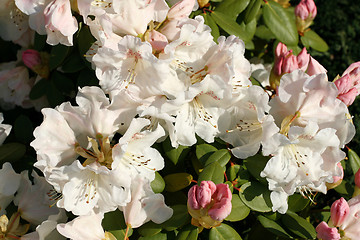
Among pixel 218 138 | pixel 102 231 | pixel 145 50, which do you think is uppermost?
pixel 145 50

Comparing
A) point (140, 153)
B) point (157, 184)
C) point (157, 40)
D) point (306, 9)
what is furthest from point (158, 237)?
point (306, 9)

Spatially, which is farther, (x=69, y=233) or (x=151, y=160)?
(x=151, y=160)

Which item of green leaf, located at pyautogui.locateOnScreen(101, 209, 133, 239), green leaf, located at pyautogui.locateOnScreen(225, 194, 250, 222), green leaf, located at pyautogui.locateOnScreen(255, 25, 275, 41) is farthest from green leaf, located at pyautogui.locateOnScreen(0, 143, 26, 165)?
green leaf, located at pyautogui.locateOnScreen(255, 25, 275, 41)

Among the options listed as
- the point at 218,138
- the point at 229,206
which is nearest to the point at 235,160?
the point at 218,138

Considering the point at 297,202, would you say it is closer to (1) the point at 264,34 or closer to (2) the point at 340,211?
(2) the point at 340,211

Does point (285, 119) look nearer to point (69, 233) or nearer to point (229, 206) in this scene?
point (229, 206)

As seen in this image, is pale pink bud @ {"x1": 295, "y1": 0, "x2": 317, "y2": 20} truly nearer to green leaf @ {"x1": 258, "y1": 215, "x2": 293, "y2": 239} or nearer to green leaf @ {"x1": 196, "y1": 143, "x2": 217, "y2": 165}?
green leaf @ {"x1": 196, "y1": 143, "x2": 217, "y2": 165}
